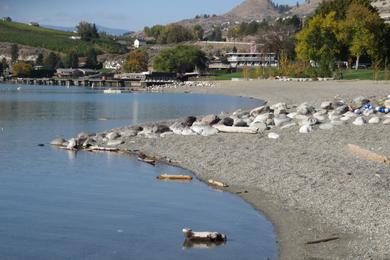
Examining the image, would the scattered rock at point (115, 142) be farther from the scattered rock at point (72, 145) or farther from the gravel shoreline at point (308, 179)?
the scattered rock at point (72, 145)

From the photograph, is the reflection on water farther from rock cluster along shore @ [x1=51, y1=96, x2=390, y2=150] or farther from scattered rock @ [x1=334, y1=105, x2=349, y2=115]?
scattered rock @ [x1=334, y1=105, x2=349, y2=115]

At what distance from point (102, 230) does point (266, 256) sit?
3.52 metres

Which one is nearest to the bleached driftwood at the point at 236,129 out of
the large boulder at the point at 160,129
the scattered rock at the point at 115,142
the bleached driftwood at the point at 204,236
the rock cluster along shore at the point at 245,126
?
the rock cluster along shore at the point at 245,126

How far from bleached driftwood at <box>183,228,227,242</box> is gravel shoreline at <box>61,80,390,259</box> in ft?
3.75

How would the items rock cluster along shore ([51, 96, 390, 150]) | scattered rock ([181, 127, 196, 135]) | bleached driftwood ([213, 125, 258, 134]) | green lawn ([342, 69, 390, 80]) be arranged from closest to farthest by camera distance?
rock cluster along shore ([51, 96, 390, 150]) < bleached driftwood ([213, 125, 258, 134]) < scattered rock ([181, 127, 196, 135]) < green lawn ([342, 69, 390, 80])

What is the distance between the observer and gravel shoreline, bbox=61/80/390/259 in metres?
12.6

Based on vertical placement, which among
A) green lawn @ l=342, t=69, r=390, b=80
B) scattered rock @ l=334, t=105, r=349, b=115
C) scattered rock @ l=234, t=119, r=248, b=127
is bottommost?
scattered rock @ l=234, t=119, r=248, b=127

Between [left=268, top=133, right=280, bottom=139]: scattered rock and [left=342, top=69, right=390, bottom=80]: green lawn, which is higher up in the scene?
[left=342, top=69, right=390, bottom=80]: green lawn

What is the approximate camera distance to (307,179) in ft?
56.8

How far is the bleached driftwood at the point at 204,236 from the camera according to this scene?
13.2m

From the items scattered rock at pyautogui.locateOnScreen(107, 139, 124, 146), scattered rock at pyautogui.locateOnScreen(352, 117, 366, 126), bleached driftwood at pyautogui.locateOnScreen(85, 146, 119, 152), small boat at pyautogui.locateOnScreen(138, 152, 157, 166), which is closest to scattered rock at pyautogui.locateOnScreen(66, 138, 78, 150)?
bleached driftwood at pyautogui.locateOnScreen(85, 146, 119, 152)

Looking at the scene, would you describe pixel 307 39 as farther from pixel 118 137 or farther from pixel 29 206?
pixel 29 206

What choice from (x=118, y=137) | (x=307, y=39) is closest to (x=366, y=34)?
(x=307, y=39)

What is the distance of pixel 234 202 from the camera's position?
16859 millimetres
